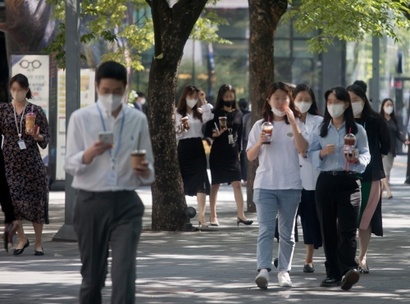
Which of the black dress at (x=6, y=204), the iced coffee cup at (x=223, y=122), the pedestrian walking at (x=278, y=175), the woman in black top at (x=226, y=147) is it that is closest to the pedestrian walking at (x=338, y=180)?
the pedestrian walking at (x=278, y=175)

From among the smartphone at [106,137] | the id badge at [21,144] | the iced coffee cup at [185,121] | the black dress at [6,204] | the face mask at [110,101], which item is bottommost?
the black dress at [6,204]

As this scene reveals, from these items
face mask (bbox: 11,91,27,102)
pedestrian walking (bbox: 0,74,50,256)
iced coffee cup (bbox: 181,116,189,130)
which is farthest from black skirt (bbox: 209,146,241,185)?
face mask (bbox: 11,91,27,102)

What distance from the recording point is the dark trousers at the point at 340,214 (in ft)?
39.2

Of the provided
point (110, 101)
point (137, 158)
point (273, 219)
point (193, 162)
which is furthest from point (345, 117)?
point (193, 162)

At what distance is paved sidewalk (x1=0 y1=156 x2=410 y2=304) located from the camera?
11250 millimetres

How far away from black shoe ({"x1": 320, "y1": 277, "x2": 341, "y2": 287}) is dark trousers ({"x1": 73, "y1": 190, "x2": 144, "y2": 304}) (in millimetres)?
4262

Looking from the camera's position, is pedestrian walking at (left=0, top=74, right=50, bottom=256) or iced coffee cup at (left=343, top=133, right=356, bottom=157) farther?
pedestrian walking at (left=0, top=74, right=50, bottom=256)

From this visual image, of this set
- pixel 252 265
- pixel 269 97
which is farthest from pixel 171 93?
pixel 269 97

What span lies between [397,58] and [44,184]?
30963 mm

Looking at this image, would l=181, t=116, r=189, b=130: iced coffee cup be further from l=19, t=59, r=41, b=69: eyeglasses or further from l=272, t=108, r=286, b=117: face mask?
l=19, t=59, r=41, b=69: eyeglasses

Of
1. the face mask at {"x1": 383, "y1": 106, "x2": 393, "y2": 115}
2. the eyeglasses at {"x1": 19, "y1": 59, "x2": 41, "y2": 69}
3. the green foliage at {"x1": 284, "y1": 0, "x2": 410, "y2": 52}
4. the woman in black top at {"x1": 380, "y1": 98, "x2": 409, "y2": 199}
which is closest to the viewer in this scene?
the green foliage at {"x1": 284, "y1": 0, "x2": 410, "y2": 52}

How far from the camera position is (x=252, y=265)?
13.8 metres

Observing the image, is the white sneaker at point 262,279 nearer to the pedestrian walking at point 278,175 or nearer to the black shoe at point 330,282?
the pedestrian walking at point 278,175

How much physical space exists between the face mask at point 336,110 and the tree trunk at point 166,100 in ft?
19.0
